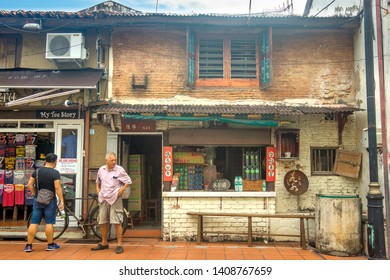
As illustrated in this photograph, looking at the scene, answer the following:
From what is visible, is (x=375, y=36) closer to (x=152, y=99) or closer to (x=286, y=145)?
(x=286, y=145)

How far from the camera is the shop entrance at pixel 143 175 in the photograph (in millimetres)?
8945

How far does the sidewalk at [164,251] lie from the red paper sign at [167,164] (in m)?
1.50

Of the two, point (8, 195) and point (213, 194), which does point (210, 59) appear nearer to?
point (213, 194)

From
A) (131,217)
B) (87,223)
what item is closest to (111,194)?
(87,223)

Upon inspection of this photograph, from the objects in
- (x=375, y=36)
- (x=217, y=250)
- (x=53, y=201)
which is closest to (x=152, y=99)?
(x=53, y=201)

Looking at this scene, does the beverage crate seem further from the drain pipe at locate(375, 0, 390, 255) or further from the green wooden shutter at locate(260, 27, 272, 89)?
the drain pipe at locate(375, 0, 390, 255)

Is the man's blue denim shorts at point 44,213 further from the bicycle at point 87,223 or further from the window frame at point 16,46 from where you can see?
the window frame at point 16,46

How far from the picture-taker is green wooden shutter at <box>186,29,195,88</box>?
825 cm

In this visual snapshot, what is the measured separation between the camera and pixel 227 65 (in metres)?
8.69

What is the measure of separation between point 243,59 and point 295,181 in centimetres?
328

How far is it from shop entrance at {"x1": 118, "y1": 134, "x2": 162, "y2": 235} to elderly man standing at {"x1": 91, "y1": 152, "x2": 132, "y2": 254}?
1.61 m

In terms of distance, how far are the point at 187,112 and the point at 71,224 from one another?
395cm

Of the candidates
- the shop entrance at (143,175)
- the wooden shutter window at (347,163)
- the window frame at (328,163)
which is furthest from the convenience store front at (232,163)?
the shop entrance at (143,175)

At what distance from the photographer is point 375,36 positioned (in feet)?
24.5
